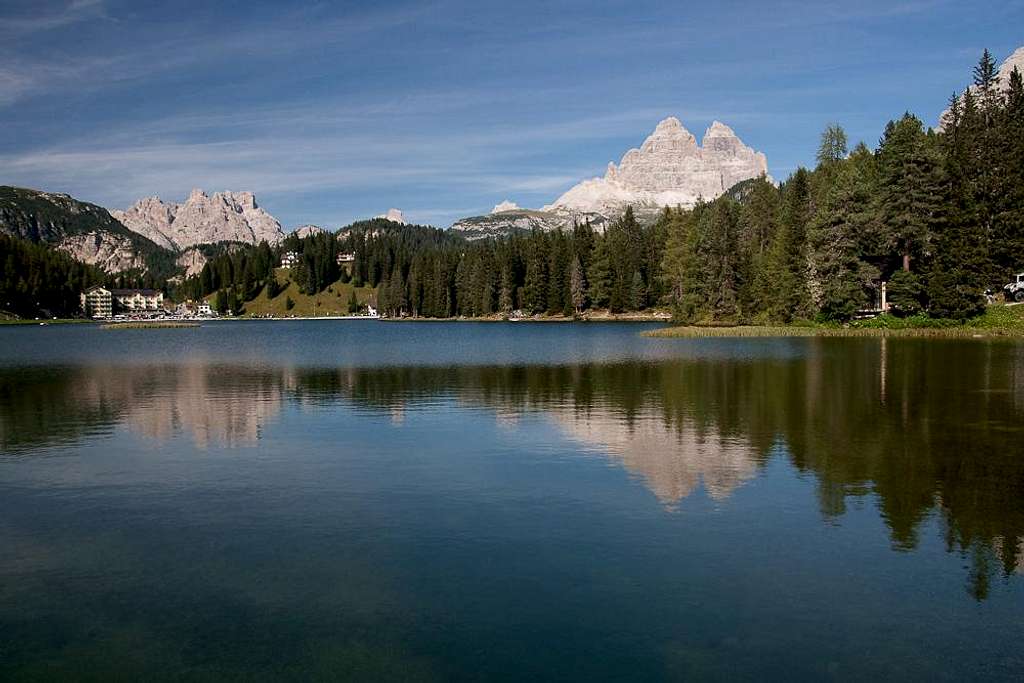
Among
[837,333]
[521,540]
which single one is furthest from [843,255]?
[521,540]

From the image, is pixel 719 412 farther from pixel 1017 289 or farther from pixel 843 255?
pixel 1017 289

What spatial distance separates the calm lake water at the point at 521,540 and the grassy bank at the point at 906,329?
58304 millimetres

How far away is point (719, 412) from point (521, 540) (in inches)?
891

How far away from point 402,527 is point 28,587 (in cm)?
823

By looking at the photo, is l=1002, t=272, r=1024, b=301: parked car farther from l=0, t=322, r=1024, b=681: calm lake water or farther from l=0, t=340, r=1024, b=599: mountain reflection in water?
l=0, t=322, r=1024, b=681: calm lake water

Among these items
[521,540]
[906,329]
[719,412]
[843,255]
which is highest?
[843,255]

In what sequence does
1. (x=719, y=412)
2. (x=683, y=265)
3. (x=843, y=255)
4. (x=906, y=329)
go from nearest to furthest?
(x=719, y=412) < (x=906, y=329) < (x=843, y=255) < (x=683, y=265)

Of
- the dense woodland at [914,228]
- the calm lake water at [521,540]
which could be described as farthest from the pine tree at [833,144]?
the calm lake water at [521,540]

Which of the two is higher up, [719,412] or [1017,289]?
[1017,289]

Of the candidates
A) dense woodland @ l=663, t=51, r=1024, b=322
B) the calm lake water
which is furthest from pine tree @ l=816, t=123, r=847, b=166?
the calm lake water

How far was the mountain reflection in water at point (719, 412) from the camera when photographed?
23.3m

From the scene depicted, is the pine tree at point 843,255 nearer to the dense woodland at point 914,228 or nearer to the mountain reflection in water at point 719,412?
the dense woodland at point 914,228

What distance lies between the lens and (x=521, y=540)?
19.4 metres

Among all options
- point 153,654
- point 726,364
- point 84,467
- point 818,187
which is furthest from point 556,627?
point 818,187
